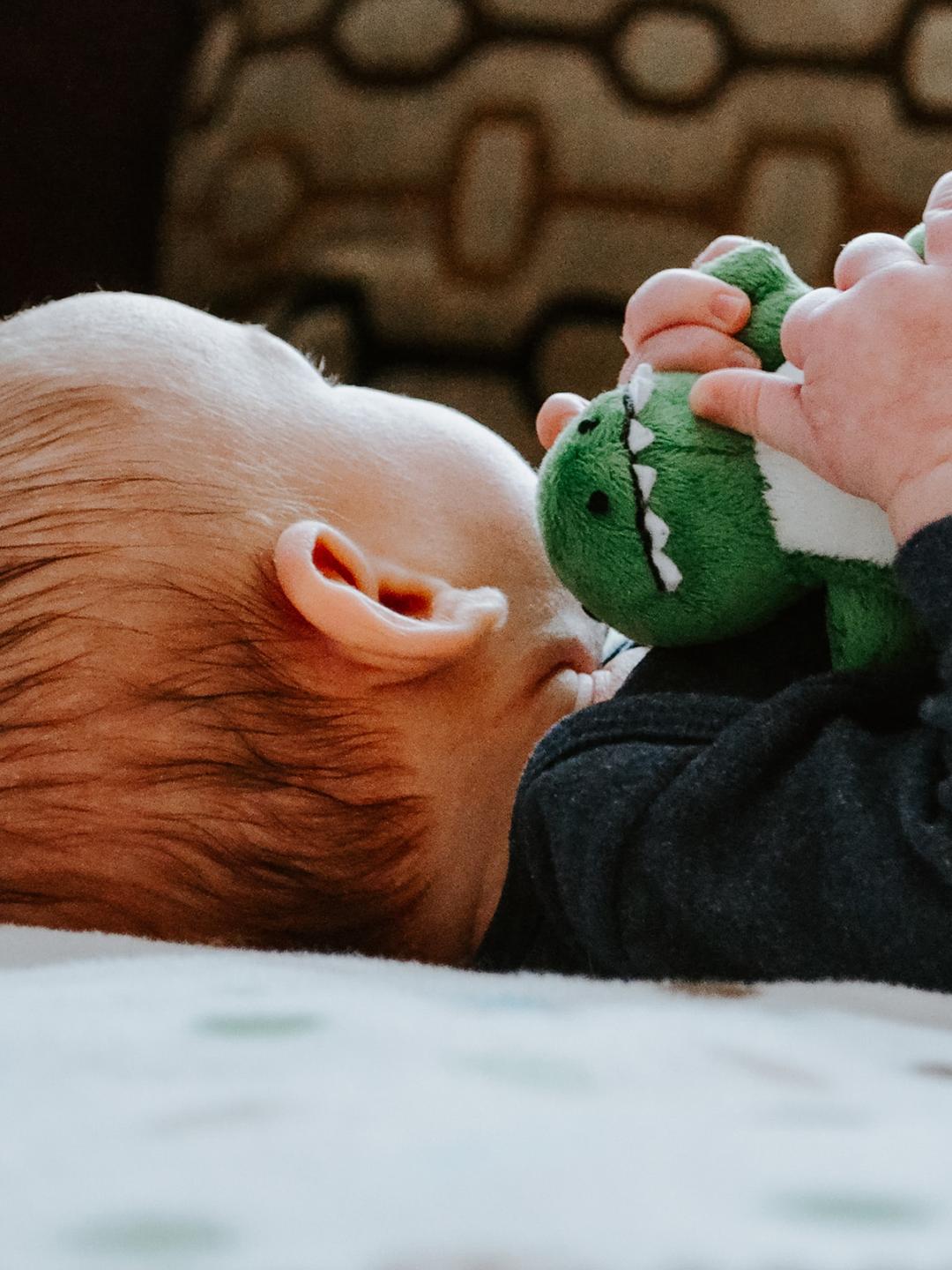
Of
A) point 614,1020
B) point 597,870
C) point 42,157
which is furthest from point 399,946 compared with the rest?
point 42,157

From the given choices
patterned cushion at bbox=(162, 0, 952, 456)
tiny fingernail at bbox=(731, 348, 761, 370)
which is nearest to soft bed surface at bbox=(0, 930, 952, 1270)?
tiny fingernail at bbox=(731, 348, 761, 370)

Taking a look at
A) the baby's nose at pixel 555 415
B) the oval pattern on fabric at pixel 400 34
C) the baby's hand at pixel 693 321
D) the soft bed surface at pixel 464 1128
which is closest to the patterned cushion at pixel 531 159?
the oval pattern on fabric at pixel 400 34

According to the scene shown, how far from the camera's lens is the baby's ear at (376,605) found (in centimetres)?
56

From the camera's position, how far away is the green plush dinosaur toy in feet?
1.71

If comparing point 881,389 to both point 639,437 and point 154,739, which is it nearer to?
point 639,437

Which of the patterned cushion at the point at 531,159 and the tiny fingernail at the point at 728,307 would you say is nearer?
the tiny fingernail at the point at 728,307

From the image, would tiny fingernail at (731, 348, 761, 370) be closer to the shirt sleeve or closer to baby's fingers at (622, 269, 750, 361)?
baby's fingers at (622, 269, 750, 361)

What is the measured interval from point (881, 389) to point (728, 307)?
0.10m

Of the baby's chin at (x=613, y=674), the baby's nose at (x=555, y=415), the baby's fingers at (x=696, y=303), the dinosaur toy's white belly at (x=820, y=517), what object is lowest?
the baby's chin at (x=613, y=674)

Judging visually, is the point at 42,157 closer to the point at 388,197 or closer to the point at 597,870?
the point at 388,197

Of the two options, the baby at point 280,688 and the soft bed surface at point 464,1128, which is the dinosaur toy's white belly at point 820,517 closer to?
the baby at point 280,688

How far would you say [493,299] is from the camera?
100 centimetres

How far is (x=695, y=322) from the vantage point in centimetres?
57

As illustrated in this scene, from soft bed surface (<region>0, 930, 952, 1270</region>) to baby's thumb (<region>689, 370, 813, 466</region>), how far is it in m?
0.21
